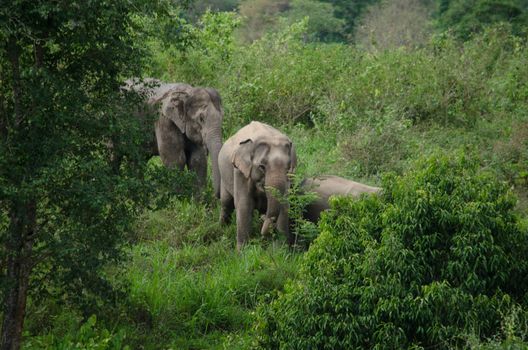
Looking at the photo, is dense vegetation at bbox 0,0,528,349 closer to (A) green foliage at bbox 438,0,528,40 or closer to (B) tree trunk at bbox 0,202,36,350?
(B) tree trunk at bbox 0,202,36,350

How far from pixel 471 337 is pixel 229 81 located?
12.4 metres

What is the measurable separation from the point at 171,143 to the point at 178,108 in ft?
1.77

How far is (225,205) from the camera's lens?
12.8 meters

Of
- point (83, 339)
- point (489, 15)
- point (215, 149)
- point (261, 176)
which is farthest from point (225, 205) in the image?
point (489, 15)

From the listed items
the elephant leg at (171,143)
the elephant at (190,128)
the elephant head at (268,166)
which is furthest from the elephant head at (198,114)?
the elephant head at (268,166)

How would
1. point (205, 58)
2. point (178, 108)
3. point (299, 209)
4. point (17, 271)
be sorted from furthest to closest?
point (205, 58) → point (178, 108) → point (299, 209) → point (17, 271)

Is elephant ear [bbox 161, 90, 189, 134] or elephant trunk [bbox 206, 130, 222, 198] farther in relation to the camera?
elephant ear [bbox 161, 90, 189, 134]

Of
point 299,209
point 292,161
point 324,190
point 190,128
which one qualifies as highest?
point 190,128

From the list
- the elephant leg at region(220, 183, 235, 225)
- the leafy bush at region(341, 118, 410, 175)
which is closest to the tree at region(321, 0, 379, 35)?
the leafy bush at region(341, 118, 410, 175)

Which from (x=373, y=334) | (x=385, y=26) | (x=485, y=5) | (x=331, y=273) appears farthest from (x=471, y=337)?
(x=385, y=26)

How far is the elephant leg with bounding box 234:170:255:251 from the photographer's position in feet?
38.7

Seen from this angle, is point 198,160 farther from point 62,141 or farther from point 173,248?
point 62,141

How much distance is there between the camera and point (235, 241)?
40.4ft

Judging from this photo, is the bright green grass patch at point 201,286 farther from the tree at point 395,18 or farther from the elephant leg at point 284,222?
the tree at point 395,18
